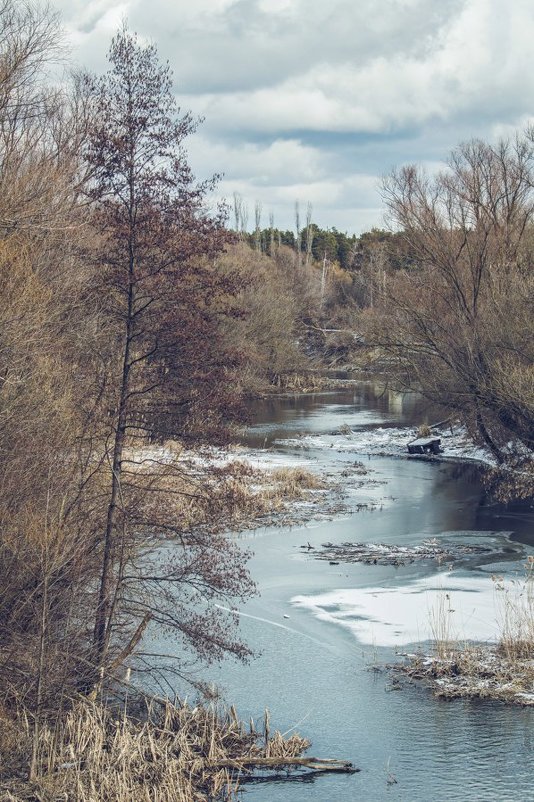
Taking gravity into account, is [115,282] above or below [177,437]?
above

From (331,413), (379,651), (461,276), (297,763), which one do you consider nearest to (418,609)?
(379,651)

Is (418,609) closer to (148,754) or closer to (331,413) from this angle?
(148,754)

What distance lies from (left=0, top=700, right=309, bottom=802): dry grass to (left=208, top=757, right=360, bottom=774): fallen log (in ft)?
0.13

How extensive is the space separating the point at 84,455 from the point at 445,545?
1005 cm

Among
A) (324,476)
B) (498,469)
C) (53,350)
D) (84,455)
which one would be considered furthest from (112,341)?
(498,469)

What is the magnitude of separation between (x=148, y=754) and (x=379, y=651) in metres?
5.13

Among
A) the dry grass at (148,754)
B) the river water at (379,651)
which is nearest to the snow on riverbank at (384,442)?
the river water at (379,651)

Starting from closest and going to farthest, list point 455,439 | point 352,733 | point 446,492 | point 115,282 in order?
point 352,733 < point 115,282 < point 446,492 < point 455,439

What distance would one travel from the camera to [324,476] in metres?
29.9

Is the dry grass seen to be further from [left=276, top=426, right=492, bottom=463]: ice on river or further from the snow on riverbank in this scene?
[left=276, top=426, right=492, bottom=463]: ice on river

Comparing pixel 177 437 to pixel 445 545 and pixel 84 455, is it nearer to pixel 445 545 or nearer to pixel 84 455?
pixel 84 455

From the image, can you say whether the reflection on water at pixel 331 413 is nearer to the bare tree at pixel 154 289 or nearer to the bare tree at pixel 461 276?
the bare tree at pixel 461 276

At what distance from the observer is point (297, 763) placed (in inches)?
465

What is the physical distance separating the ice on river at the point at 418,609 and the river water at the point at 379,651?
3cm
